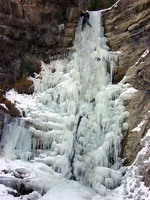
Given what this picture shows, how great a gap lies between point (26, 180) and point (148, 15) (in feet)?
32.6

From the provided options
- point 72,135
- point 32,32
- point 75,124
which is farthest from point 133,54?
point 32,32

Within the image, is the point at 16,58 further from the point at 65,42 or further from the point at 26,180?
the point at 26,180

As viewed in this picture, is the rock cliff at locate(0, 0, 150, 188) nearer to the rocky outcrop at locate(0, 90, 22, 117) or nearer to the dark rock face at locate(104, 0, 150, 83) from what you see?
the dark rock face at locate(104, 0, 150, 83)

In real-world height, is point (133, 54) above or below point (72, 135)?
above

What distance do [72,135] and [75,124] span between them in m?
0.64

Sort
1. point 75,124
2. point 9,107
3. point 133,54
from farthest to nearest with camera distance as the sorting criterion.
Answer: point 133,54 < point 9,107 < point 75,124

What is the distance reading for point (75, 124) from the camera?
62.1 feet

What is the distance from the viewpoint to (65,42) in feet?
73.0

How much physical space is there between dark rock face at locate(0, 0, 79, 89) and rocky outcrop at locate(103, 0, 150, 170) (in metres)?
2.32

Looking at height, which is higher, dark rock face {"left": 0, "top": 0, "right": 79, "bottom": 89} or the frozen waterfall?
dark rock face {"left": 0, "top": 0, "right": 79, "bottom": 89}

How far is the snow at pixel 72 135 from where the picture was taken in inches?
669

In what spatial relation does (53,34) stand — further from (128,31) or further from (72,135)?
(72,135)

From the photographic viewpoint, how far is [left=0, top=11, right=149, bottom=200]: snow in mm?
16984

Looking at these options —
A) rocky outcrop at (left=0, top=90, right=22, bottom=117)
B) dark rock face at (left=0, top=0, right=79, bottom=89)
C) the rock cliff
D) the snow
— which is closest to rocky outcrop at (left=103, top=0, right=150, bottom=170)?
the rock cliff
